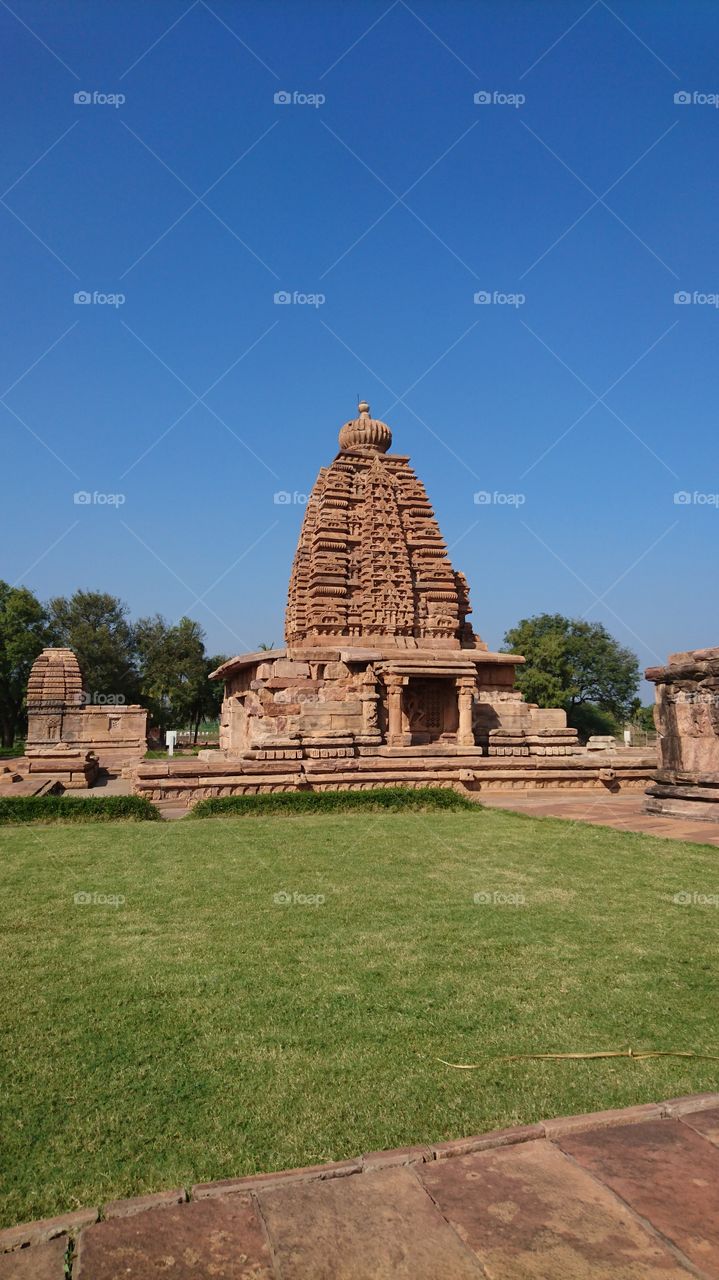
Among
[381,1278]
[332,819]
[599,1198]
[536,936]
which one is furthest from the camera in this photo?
[332,819]

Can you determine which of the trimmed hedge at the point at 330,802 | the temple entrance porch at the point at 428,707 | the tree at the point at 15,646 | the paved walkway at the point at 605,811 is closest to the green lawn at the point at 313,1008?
the paved walkway at the point at 605,811

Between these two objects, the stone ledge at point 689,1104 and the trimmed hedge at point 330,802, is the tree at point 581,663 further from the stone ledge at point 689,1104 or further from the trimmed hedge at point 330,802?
the stone ledge at point 689,1104

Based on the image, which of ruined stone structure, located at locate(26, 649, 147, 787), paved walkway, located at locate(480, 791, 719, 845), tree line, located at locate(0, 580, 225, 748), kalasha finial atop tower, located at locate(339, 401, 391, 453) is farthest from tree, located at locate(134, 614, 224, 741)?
paved walkway, located at locate(480, 791, 719, 845)

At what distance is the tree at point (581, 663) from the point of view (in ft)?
152

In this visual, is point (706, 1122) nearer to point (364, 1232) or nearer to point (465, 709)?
point (364, 1232)

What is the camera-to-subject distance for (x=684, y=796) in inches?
384

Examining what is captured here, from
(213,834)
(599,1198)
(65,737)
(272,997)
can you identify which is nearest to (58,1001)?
(272,997)

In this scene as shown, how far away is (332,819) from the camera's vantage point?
31.9 ft

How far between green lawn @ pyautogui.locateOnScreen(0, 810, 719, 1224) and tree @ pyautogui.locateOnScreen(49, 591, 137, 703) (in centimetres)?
3886

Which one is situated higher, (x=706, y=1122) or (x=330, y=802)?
(x=330, y=802)

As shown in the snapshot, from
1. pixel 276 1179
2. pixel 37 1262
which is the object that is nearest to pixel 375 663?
pixel 276 1179

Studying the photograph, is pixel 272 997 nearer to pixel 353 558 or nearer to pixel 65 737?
pixel 353 558

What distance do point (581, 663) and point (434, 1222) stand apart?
166 ft

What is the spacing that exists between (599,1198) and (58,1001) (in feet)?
7.93
